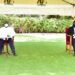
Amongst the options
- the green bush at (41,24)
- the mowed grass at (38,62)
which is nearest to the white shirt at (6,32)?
the mowed grass at (38,62)

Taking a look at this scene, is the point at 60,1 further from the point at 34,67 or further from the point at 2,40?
the point at 34,67

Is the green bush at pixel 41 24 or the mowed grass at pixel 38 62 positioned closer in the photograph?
the mowed grass at pixel 38 62

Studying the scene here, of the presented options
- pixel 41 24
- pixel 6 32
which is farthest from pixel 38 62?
pixel 41 24

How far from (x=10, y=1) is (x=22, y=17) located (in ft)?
37.7

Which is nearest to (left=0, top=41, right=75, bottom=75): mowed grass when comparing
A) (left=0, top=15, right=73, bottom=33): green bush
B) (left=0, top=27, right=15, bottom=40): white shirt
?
(left=0, top=27, right=15, bottom=40): white shirt

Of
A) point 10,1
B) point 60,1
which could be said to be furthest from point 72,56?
point 10,1

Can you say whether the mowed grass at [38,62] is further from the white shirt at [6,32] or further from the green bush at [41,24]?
the green bush at [41,24]

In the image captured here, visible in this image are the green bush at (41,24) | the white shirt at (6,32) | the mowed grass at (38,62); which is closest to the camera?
the mowed grass at (38,62)

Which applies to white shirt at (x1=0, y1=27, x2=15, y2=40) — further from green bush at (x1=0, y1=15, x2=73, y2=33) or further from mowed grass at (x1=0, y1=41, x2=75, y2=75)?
green bush at (x1=0, y1=15, x2=73, y2=33)

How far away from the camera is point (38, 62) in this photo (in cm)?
1409

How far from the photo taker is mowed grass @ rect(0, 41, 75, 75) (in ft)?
39.8

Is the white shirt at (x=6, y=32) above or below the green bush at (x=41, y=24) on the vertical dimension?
above

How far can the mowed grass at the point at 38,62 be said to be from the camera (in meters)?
12.1

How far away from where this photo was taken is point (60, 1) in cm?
1619
